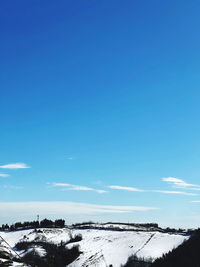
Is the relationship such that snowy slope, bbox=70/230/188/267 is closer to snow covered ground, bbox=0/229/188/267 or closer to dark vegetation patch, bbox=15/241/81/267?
snow covered ground, bbox=0/229/188/267

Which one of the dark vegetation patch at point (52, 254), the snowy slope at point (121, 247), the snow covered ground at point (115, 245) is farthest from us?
the dark vegetation patch at point (52, 254)

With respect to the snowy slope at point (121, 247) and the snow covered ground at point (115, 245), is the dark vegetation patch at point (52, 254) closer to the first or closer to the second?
the snow covered ground at point (115, 245)

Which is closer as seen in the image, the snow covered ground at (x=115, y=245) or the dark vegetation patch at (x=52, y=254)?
the snow covered ground at (x=115, y=245)

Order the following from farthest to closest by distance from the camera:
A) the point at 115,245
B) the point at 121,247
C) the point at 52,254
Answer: the point at 115,245 → the point at 121,247 → the point at 52,254

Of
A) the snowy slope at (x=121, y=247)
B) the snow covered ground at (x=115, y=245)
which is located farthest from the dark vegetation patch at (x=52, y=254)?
the snowy slope at (x=121, y=247)

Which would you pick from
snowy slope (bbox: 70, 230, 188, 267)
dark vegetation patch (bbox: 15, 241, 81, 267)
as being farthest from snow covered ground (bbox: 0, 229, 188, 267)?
dark vegetation patch (bbox: 15, 241, 81, 267)

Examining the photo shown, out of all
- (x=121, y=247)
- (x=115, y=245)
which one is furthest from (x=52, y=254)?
(x=121, y=247)

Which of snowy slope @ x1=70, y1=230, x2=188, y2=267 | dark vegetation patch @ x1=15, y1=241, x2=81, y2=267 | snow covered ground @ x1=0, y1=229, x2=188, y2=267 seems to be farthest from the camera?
dark vegetation patch @ x1=15, y1=241, x2=81, y2=267

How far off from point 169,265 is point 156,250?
30652mm

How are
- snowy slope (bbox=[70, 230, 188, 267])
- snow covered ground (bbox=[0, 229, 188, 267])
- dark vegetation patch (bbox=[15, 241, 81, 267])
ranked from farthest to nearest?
1. dark vegetation patch (bbox=[15, 241, 81, 267])
2. snow covered ground (bbox=[0, 229, 188, 267])
3. snowy slope (bbox=[70, 230, 188, 267])

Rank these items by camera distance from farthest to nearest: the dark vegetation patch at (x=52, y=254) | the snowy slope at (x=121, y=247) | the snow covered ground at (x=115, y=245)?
the dark vegetation patch at (x=52, y=254) → the snow covered ground at (x=115, y=245) → the snowy slope at (x=121, y=247)

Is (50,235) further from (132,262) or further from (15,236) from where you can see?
(132,262)

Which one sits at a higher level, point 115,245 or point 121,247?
point 115,245

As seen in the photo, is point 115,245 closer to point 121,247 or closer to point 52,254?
point 121,247
